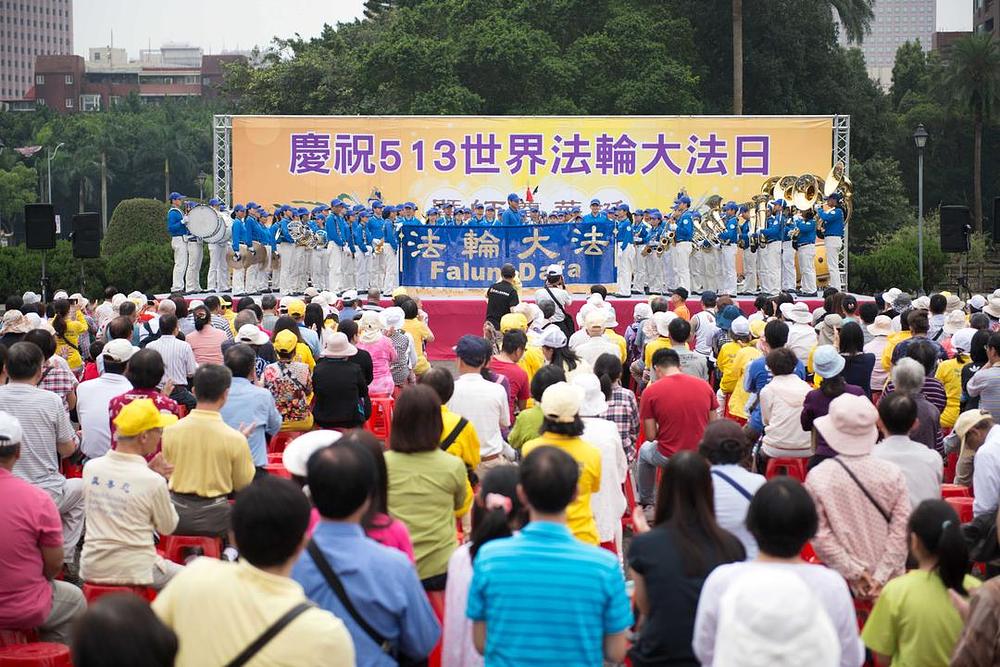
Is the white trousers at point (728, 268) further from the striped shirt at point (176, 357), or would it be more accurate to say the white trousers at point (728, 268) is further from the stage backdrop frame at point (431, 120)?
the striped shirt at point (176, 357)

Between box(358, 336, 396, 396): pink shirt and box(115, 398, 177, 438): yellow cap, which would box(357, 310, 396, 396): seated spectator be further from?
box(115, 398, 177, 438): yellow cap

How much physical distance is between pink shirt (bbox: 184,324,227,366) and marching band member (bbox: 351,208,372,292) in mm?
9769

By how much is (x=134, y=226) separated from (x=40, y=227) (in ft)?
67.6

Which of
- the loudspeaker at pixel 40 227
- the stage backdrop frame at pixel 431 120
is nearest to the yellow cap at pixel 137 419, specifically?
the loudspeaker at pixel 40 227

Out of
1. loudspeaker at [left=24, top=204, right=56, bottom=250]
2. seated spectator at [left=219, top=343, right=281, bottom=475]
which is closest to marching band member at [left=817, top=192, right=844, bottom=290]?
loudspeaker at [left=24, top=204, right=56, bottom=250]

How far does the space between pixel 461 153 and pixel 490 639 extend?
20.0 metres

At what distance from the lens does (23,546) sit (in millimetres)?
5117

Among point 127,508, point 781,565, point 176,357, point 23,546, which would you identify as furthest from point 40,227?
point 781,565

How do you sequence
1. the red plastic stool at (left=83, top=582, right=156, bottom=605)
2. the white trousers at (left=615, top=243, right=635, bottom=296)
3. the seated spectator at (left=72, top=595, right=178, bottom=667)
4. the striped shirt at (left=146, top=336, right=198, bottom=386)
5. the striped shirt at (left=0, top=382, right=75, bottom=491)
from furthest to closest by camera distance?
the white trousers at (left=615, top=243, right=635, bottom=296), the striped shirt at (left=146, top=336, right=198, bottom=386), the striped shirt at (left=0, top=382, right=75, bottom=491), the red plastic stool at (left=83, top=582, right=156, bottom=605), the seated spectator at (left=72, top=595, right=178, bottom=667)

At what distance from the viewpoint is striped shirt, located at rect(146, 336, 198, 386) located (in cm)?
912

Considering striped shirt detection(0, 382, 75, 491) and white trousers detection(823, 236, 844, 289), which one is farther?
white trousers detection(823, 236, 844, 289)

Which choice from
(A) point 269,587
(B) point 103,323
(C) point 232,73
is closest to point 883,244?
(C) point 232,73

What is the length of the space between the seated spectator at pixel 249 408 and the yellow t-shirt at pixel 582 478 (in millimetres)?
2204

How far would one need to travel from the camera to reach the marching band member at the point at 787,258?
19.5 metres
